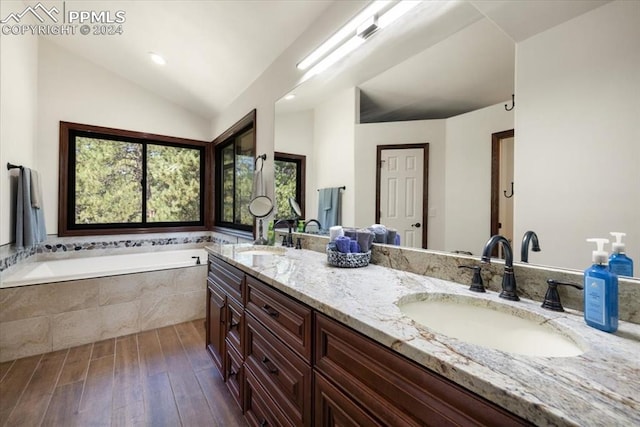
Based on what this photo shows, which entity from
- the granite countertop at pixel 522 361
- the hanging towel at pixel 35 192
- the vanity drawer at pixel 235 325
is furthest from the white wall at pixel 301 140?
the hanging towel at pixel 35 192

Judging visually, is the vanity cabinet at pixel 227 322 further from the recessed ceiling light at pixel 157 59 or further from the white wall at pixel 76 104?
A: the white wall at pixel 76 104

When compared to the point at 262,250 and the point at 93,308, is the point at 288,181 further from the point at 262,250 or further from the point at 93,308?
the point at 93,308

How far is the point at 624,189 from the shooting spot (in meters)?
0.79

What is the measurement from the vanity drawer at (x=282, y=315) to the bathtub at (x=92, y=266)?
1859mm

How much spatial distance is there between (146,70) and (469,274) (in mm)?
3734

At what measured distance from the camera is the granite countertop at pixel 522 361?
16.5 inches

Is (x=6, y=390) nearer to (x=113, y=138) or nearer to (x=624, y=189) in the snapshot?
(x=113, y=138)

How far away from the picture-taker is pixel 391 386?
0.66 metres

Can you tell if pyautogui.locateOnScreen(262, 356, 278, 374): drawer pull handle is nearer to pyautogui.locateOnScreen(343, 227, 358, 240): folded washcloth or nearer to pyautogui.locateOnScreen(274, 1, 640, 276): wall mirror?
pyautogui.locateOnScreen(343, 227, 358, 240): folded washcloth

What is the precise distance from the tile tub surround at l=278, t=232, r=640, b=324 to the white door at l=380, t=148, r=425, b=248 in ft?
0.28

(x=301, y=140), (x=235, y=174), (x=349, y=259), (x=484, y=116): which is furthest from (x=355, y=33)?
(x=235, y=174)

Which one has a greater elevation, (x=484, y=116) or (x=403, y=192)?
(x=484, y=116)

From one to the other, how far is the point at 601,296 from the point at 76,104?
449cm

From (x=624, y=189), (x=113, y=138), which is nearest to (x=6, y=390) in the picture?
(x=113, y=138)
